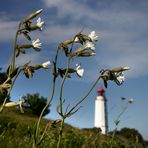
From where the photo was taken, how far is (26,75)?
10.6 ft

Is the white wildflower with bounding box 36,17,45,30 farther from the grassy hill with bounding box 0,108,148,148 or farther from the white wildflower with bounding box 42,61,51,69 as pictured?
the grassy hill with bounding box 0,108,148,148

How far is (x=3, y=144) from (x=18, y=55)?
446 cm

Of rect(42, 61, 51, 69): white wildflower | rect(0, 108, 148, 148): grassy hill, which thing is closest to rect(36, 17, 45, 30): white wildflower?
rect(42, 61, 51, 69): white wildflower

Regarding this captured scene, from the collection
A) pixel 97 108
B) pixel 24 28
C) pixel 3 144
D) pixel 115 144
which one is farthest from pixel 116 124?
pixel 97 108

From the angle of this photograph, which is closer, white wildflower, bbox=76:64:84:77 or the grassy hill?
white wildflower, bbox=76:64:84:77

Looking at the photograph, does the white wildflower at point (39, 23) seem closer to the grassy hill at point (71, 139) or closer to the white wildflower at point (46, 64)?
the white wildflower at point (46, 64)

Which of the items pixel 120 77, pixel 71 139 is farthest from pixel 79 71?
pixel 71 139

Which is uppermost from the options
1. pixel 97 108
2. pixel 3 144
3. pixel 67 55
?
pixel 97 108

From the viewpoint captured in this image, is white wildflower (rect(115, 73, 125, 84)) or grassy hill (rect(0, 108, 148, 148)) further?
grassy hill (rect(0, 108, 148, 148))

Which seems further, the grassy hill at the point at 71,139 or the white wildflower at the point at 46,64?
the grassy hill at the point at 71,139

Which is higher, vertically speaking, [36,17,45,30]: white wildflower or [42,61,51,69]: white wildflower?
[36,17,45,30]: white wildflower

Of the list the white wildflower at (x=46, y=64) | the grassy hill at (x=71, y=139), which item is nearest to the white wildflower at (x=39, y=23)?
the white wildflower at (x=46, y=64)

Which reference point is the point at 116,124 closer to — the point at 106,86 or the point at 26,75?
the point at 106,86

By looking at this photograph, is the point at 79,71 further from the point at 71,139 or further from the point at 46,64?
the point at 71,139
